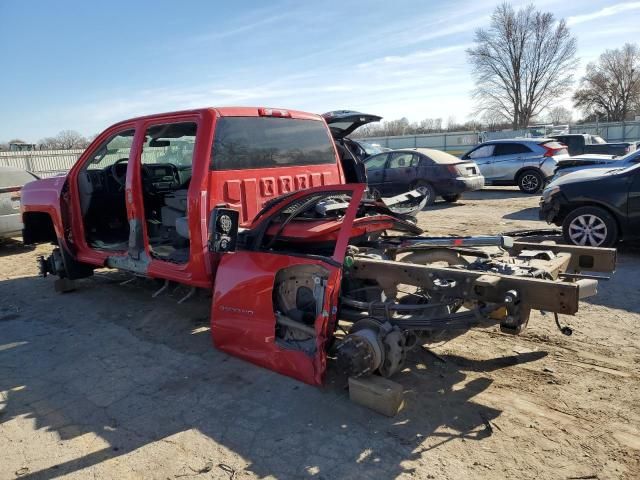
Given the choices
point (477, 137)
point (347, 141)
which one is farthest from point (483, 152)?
point (477, 137)

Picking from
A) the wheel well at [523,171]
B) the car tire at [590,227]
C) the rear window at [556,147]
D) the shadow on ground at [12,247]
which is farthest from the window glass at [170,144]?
the rear window at [556,147]

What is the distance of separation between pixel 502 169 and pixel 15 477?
1515 cm

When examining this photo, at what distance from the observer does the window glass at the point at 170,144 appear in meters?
4.87

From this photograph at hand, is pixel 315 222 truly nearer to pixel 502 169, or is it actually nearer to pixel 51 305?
pixel 51 305

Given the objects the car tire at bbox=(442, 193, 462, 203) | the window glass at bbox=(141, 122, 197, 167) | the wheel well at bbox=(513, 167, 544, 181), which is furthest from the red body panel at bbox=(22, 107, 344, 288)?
the wheel well at bbox=(513, 167, 544, 181)

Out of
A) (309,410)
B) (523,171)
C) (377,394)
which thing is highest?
(523,171)

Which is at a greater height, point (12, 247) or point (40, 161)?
point (40, 161)

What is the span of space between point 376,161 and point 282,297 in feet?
34.8

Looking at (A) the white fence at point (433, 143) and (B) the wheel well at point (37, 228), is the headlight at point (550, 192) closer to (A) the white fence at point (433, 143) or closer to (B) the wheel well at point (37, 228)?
(B) the wheel well at point (37, 228)

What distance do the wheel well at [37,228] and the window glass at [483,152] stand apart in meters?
13.1

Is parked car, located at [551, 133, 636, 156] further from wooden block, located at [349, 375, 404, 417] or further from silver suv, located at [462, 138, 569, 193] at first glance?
wooden block, located at [349, 375, 404, 417]

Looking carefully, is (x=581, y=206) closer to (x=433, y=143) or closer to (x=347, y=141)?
(x=347, y=141)

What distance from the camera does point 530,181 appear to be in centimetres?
1506

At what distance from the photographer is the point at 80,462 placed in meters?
2.84
